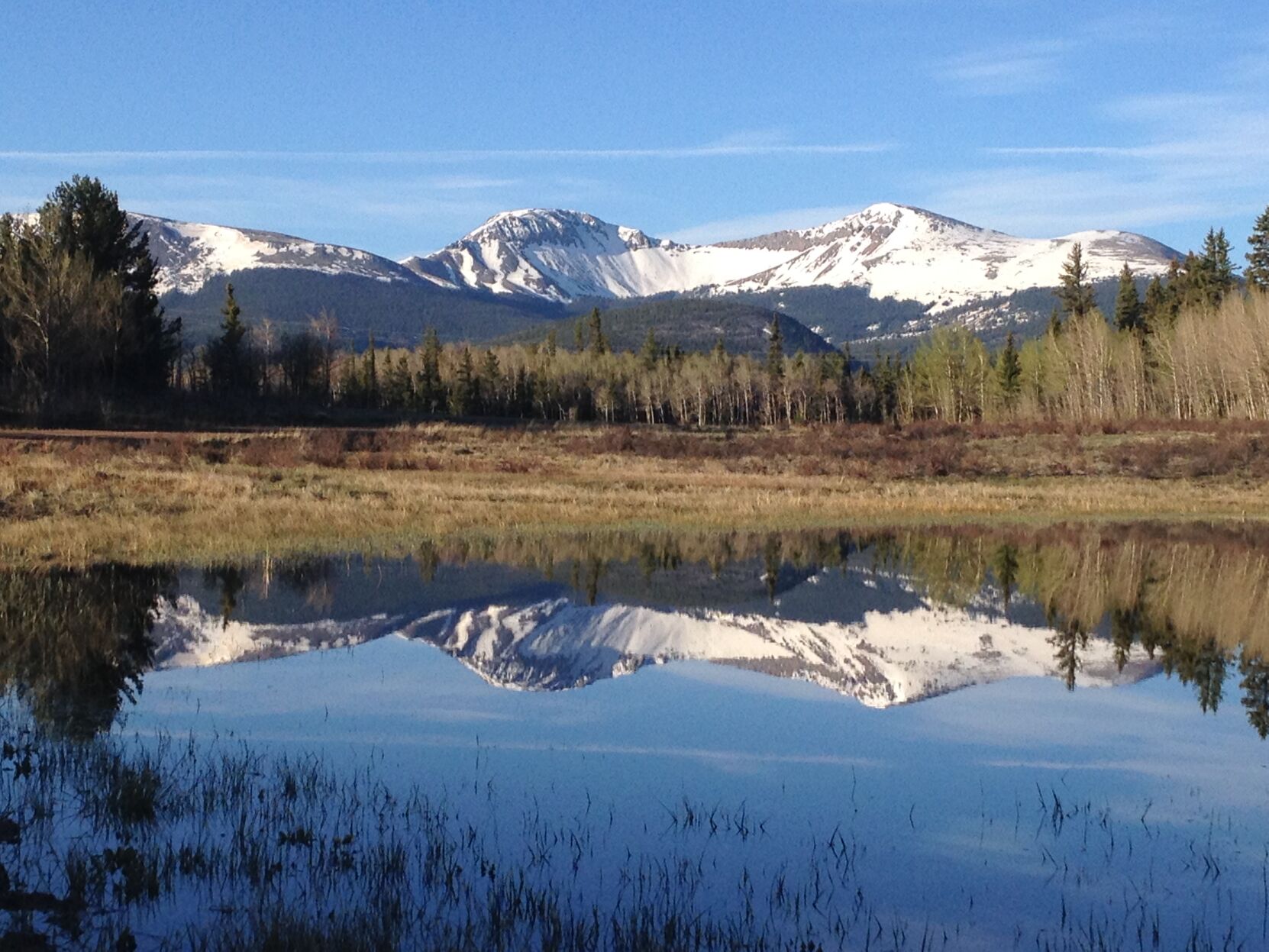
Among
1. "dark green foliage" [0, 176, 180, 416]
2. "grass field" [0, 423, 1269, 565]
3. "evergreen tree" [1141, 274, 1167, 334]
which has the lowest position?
"grass field" [0, 423, 1269, 565]

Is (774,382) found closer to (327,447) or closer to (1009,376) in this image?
(1009,376)

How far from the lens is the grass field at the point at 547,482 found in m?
29.7

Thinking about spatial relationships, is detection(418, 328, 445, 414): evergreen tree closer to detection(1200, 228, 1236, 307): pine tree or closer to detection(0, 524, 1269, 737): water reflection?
detection(1200, 228, 1236, 307): pine tree

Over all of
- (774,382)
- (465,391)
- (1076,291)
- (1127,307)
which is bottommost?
(465,391)

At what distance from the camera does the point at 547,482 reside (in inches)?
1769

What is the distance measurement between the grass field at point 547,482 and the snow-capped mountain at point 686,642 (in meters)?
7.46

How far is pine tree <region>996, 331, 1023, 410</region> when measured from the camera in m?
119

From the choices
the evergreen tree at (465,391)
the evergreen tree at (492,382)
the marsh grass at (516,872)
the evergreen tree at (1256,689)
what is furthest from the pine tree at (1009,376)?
the marsh grass at (516,872)

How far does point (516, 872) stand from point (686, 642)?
35.6 feet

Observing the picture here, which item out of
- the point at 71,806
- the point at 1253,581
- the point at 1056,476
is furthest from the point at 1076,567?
the point at 1056,476

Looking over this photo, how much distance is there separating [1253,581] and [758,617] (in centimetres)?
1060

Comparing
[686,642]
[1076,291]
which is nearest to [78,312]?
[686,642]

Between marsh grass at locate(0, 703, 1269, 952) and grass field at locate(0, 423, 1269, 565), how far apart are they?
16.2m

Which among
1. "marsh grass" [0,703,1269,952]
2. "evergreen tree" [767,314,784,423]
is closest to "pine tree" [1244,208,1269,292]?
"evergreen tree" [767,314,784,423]
